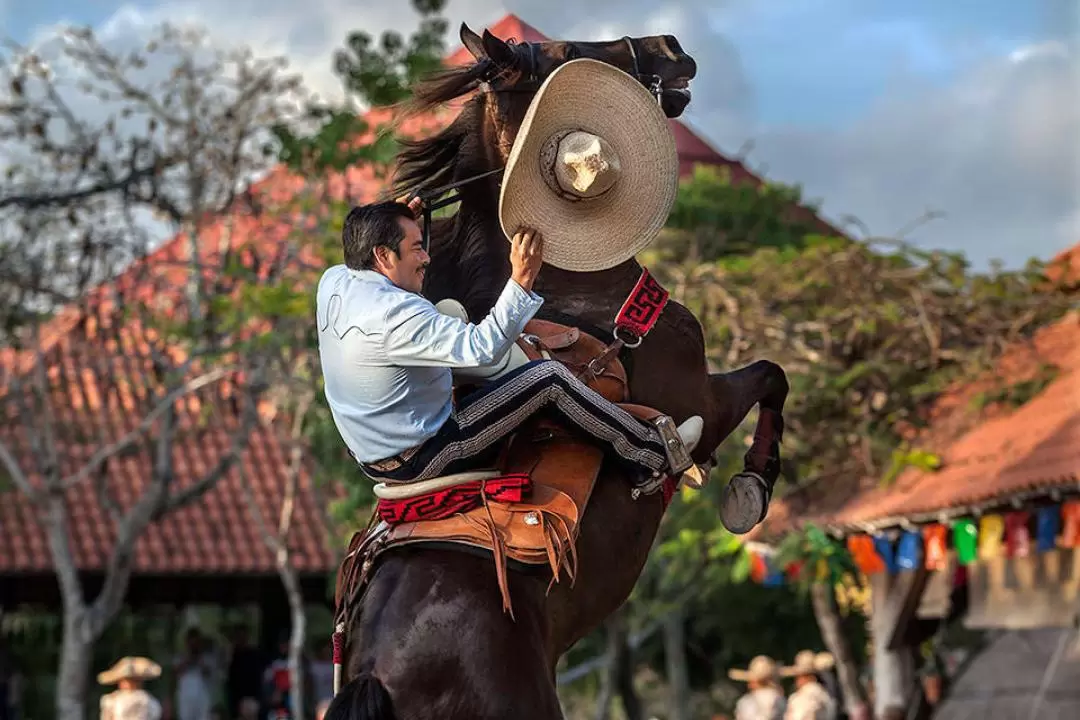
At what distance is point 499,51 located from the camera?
4773mm

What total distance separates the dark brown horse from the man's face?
1.41 ft

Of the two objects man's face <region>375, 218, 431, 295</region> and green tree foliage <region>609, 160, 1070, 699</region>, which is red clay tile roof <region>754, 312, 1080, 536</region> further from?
man's face <region>375, 218, 431, 295</region>

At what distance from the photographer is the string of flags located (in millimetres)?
10094

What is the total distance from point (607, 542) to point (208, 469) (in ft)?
47.0

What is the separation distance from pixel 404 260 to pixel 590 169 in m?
0.56

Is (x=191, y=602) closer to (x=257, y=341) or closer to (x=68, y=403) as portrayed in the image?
(x=68, y=403)

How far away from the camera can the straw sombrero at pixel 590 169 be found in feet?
15.0

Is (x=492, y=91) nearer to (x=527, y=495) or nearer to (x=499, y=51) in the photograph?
(x=499, y=51)

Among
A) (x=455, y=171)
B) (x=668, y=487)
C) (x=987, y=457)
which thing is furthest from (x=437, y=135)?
(x=987, y=457)

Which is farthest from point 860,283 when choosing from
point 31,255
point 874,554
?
point 31,255

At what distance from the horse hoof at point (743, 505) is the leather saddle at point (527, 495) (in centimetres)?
51

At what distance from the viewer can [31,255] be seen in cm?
1612

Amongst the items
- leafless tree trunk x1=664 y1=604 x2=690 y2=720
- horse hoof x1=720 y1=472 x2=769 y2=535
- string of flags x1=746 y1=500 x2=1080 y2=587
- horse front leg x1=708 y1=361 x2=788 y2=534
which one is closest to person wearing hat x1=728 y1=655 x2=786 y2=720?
string of flags x1=746 y1=500 x2=1080 y2=587

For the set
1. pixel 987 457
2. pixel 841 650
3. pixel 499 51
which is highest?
pixel 499 51
